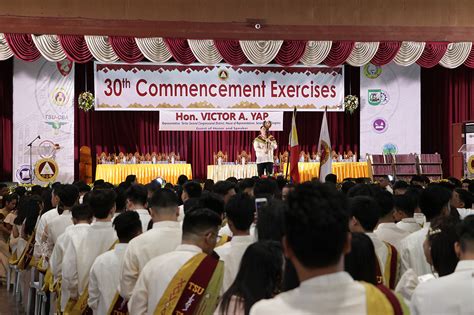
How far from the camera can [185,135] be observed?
57.2ft

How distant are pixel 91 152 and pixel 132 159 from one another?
205 cm

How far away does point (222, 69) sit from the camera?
53.2 feet

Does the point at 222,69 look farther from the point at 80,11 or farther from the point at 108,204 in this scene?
the point at 108,204

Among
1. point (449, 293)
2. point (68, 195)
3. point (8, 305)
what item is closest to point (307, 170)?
point (8, 305)

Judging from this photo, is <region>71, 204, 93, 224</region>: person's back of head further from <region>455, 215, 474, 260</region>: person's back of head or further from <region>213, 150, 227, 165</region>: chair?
<region>213, 150, 227, 165</region>: chair

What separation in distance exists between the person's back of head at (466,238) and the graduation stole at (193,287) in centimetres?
95

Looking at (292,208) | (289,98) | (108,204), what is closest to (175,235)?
(108,204)

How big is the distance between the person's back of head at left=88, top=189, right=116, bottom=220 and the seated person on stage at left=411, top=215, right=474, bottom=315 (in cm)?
229

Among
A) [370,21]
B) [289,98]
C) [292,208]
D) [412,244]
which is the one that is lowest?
[412,244]

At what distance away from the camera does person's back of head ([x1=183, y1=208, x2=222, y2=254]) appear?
3109 millimetres

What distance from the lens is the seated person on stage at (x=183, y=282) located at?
299cm

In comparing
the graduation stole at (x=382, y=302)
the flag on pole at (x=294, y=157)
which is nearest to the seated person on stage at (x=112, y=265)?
the graduation stole at (x=382, y=302)

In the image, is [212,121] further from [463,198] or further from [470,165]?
[463,198]

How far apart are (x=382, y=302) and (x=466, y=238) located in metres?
0.94
